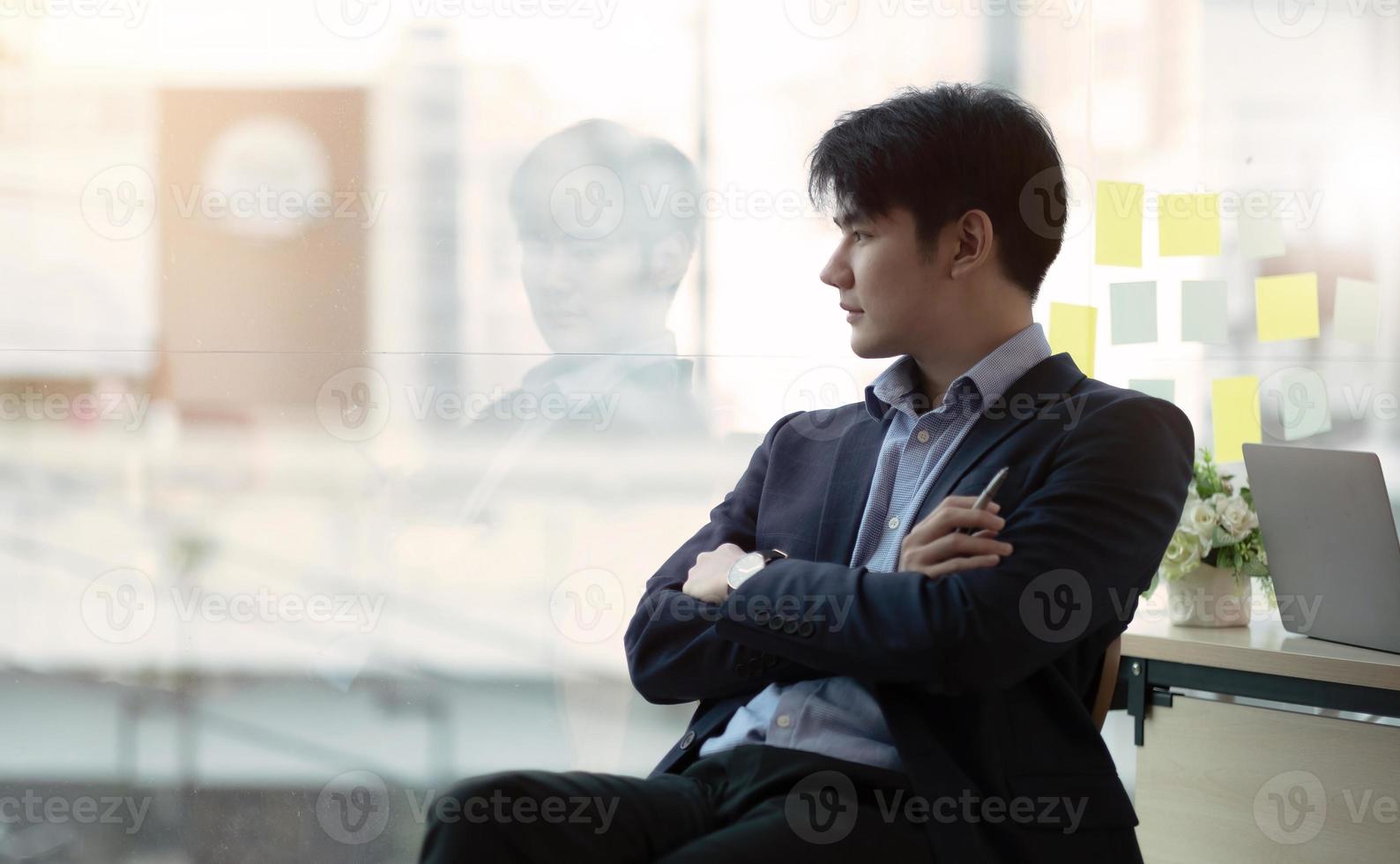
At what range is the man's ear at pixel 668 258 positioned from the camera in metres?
2.39

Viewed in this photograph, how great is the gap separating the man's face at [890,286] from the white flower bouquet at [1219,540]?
0.80 meters

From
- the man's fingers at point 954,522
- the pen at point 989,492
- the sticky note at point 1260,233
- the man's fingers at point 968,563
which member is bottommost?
the man's fingers at point 968,563

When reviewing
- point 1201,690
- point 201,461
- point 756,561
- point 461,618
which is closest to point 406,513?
point 461,618

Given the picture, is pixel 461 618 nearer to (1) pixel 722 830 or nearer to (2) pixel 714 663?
(2) pixel 714 663

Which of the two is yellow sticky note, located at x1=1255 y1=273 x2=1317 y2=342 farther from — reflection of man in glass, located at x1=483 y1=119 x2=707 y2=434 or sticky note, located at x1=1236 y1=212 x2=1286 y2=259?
reflection of man in glass, located at x1=483 y1=119 x2=707 y2=434

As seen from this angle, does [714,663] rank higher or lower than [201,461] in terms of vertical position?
lower

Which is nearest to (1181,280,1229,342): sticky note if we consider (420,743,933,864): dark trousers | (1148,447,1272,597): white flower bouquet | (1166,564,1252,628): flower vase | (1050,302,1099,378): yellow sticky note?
(1050,302,1099,378): yellow sticky note

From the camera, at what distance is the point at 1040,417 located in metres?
1.39

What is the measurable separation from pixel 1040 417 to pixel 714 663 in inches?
19.3

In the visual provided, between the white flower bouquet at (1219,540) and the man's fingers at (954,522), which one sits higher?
the man's fingers at (954,522)

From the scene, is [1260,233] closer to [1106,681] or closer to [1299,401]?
[1299,401]

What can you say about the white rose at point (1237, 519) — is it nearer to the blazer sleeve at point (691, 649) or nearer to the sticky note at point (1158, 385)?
the sticky note at point (1158, 385)

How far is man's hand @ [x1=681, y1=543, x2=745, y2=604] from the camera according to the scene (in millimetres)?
1448

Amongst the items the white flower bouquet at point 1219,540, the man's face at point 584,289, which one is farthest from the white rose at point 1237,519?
the man's face at point 584,289
